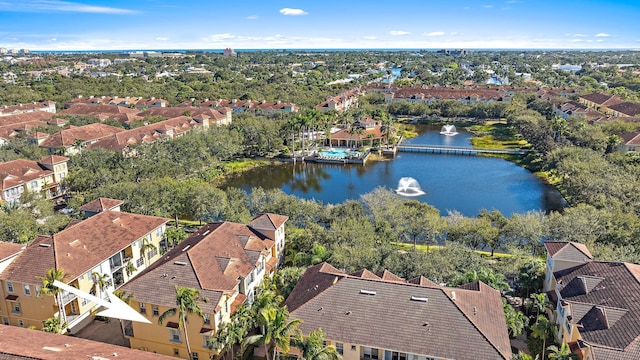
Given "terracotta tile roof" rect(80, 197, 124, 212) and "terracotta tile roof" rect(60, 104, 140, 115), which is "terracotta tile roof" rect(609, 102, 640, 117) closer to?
"terracotta tile roof" rect(80, 197, 124, 212)

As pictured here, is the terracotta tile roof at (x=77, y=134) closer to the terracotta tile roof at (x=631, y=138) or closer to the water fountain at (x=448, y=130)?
the water fountain at (x=448, y=130)

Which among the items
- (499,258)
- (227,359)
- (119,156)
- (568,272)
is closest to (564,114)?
(499,258)

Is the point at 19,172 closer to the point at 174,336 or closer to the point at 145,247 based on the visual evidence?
the point at 145,247

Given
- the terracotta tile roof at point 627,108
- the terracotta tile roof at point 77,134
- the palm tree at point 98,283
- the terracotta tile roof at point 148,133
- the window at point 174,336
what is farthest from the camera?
the terracotta tile roof at point 627,108

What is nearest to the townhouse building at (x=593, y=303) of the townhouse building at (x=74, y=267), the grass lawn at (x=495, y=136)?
the townhouse building at (x=74, y=267)

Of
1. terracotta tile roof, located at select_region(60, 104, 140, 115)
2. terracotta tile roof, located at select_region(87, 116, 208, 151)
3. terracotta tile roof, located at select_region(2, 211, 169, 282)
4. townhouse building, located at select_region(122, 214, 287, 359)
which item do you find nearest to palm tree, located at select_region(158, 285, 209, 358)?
townhouse building, located at select_region(122, 214, 287, 359)
